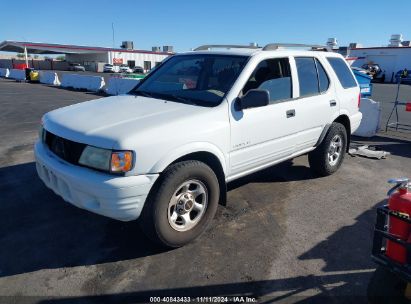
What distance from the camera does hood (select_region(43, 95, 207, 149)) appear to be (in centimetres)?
293

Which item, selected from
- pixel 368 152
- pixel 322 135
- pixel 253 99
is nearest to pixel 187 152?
pixel 253 99

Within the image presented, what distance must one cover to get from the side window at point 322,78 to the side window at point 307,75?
99mm

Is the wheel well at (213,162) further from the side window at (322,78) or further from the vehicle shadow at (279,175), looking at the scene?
the side window at (322,78)

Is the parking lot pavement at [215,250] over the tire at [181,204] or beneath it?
beneath

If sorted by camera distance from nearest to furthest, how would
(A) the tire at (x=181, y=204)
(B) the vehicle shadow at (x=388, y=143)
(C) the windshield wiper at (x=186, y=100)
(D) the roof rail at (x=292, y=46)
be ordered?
(A) the tire at (x=181, y=204) < (C) the windshield wiper at (x=186, y=100) < (D) the roof rail at (x=292, y=46) < (B) the vehicle shadow at (x=388, y=143)

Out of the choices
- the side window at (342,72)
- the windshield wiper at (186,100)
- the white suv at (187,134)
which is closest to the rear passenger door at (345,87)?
the side window at (342,72)

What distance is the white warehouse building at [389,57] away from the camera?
37.8 meters

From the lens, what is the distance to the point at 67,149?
3178mm

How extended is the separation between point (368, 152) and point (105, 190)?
5.69m

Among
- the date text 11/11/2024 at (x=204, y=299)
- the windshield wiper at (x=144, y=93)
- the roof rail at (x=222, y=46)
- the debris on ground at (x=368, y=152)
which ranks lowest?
the date text 11/11/2024 at (x=204, y=299)

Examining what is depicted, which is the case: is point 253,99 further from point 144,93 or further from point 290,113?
point 144,93

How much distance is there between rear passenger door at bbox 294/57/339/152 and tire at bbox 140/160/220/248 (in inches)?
66.9

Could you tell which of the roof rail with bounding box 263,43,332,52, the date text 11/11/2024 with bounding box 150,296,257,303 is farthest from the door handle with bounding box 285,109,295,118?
the date text 11/11/2024 with bounding box 150,296,257,303

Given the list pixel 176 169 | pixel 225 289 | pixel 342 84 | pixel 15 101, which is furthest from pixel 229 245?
pixel 15 101
